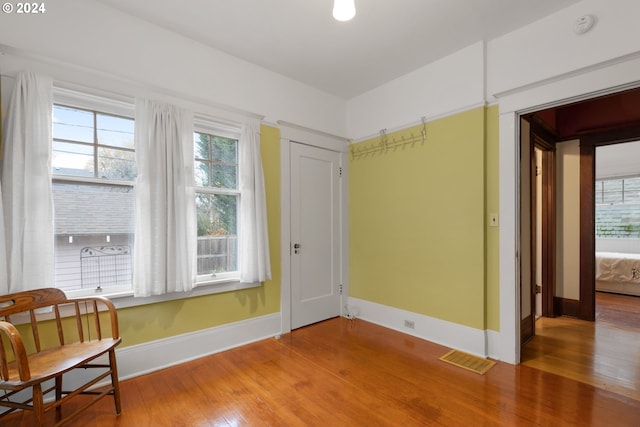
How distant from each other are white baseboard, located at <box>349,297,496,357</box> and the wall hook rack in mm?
1875

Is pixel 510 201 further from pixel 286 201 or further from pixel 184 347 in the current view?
pixel 184 347

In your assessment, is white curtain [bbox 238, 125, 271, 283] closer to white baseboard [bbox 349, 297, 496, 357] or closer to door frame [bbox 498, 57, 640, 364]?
white baseboard [bbox 349, 297, 496, 357]

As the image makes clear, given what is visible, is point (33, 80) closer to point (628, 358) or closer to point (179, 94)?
point (179, 94)

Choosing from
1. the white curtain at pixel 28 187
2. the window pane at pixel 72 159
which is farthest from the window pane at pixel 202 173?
the white curtain at pixel 28 187

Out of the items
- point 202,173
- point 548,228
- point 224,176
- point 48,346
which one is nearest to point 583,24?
point 548,228

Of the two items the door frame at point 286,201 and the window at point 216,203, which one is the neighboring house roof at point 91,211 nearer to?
the window at point 216,203

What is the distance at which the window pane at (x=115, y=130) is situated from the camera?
7.75 ft

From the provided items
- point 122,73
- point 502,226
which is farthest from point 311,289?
point 122,73

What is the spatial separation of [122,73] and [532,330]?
456cm

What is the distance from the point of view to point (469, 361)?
2.63 meters

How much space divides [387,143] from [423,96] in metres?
0.64

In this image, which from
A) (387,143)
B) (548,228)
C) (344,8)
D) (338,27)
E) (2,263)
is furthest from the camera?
(548,228)

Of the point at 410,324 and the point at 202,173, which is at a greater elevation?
the point at 202,173

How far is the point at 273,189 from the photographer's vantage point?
3303 millimetres
